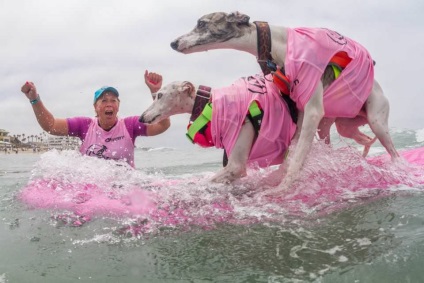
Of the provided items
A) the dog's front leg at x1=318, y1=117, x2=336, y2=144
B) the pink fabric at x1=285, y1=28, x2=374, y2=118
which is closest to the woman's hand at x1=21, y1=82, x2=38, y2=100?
the pink fabric at x1=285, y1=28, x2=374, y2=118

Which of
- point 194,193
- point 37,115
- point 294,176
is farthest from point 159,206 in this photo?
point 37,115

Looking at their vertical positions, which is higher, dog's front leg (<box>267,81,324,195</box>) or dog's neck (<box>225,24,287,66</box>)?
dog's neck (<box>225,24,287,66</box>)

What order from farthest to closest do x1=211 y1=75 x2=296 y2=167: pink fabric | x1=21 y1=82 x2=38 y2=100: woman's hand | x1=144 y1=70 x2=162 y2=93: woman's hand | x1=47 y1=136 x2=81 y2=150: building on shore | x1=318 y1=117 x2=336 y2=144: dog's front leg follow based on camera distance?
x1=47 y1=136 x2=81 y2=150: building on shore
x1=21 y1=82 x2=38 y2=100: woman's hand
x1=144 y1=70 x2=162 y2=93: woman's hand
x1=318 y1=117 x2=336 y2=144: dog's front leg
x1=211 y1=75 x2=296 y2=167: pink fabric

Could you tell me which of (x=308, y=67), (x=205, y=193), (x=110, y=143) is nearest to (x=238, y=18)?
(x=308, y=67)

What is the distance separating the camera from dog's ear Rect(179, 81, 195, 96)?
433 cm

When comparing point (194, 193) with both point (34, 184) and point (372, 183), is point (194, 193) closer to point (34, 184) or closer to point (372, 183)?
point (372, 183)

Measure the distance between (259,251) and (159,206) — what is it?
4.33ft

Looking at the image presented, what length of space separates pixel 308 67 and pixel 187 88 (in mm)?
1224

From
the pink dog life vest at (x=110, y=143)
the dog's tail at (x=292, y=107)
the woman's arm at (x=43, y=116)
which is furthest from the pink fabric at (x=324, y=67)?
the woman's arm at (x=43, y=116)

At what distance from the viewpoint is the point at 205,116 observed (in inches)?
167

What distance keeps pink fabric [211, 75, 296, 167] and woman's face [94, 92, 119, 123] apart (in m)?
1.77

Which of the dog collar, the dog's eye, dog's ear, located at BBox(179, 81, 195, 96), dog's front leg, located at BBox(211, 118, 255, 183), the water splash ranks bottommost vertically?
the water splash

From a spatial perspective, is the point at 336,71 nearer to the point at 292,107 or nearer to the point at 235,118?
the point at 292,107

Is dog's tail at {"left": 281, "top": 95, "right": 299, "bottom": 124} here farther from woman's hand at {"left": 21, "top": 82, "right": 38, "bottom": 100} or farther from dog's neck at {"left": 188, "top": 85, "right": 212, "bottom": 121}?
woman's hand at {"left": 21, "top": 82, "right": 38, "bottom": 100}
